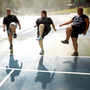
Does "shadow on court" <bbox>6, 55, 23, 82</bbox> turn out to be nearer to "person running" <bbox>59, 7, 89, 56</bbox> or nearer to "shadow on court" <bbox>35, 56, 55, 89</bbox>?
"shadow on court" <bbox>35, 56, 55, 89</bbox>

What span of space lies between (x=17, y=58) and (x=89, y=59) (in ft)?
5.63

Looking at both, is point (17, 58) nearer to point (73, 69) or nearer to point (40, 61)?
point (40, 61)

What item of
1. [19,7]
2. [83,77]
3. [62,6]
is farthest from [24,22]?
[83,77]

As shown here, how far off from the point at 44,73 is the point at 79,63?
2.97 ft

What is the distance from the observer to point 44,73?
2.47 metres

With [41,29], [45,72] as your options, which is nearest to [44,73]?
[45,72]

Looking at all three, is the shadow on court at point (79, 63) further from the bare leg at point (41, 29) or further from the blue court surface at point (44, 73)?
the bare leg at point (41, 29)

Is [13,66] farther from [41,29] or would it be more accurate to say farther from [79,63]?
[79,63]

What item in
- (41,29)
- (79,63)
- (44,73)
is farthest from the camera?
(41,29)

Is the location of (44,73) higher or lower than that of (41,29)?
lower

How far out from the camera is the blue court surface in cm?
203

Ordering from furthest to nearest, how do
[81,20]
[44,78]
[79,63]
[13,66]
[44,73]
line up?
[81,20] < [79,63] < [13,66] < [44,73] < [44,78]

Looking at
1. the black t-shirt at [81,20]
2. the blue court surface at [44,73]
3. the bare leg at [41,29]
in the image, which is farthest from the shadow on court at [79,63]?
the bare leg at [41,29]

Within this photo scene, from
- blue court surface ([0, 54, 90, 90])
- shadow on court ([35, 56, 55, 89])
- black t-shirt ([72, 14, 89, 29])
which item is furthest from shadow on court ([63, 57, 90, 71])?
black t-shirt ([72, 14, 89, 29])
